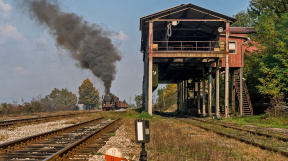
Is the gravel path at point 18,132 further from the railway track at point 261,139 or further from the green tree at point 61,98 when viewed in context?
the green tree at point 61,98

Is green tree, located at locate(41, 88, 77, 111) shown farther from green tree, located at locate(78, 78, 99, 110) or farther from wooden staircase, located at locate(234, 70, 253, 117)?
wooden staircase, located at locate(234, 70, 253, 117)

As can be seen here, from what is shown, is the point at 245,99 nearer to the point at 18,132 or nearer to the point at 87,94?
the point at 18,132

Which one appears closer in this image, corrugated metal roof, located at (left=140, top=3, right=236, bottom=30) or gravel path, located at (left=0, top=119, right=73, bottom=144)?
gravel path, located at (left=0, top=119, right=73, bottom=144)

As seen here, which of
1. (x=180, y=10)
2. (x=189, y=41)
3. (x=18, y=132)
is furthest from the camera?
(x=180, y=10)

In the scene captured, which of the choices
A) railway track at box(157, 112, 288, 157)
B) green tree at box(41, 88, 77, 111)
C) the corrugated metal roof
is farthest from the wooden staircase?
green tree at box(41, 88, 77, 111)

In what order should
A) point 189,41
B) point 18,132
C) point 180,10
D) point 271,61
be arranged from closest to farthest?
point 18,132, point 189,41, point 180,10, point 271,61

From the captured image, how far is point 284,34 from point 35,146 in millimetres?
23265

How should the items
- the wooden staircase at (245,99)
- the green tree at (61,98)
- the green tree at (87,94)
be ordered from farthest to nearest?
1. the green tree at (61,98)
2. the green tree at (87,94)
3. the wooden staircase at (245,99)

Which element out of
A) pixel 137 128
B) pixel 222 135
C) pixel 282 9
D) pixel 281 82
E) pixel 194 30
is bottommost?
pixel 222 135

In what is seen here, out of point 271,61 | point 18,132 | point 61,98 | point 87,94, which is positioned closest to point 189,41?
point 271,61

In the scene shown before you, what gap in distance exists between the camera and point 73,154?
6.93 m

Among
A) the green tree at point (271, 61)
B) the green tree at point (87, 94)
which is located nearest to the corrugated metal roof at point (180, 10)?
the green tree at point (271, 61)

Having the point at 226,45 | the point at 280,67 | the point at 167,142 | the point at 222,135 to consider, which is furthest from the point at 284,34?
the point at 167,142

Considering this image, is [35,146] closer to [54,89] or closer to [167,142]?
[167,142]
